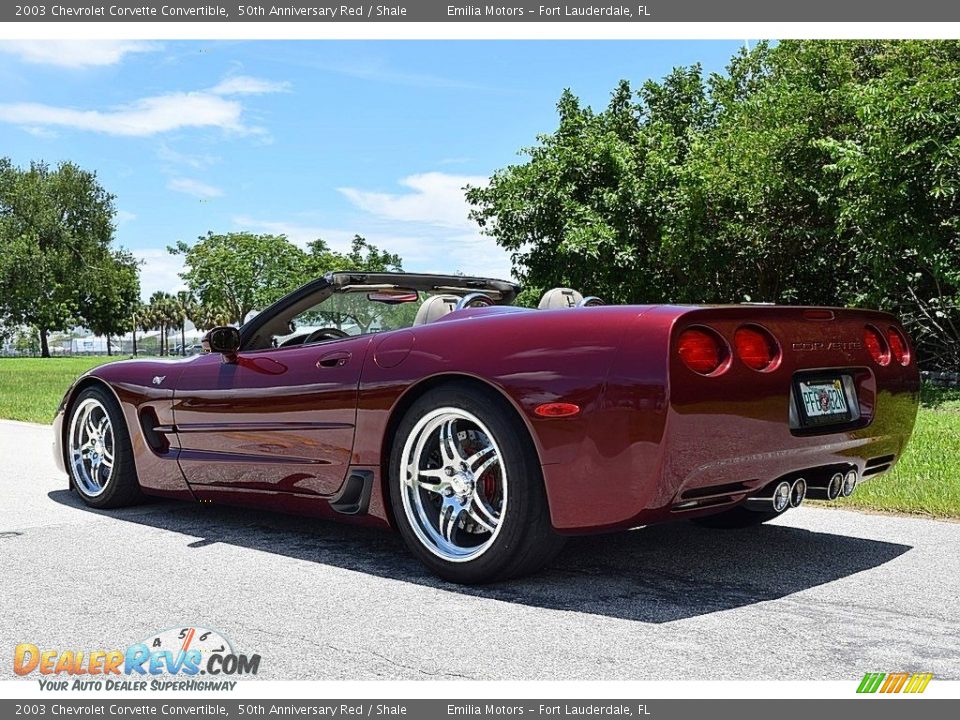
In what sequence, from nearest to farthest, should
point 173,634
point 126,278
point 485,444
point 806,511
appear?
1. point 173,634
2. point 485,444
3. point 806,511
4. point 126,278

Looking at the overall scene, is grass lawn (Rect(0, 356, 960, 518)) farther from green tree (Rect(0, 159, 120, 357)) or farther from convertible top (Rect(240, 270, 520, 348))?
green tree (Rect(0, 159, 120, 357))

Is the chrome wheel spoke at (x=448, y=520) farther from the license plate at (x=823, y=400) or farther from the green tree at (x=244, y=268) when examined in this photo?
the green tree at (x=244, y=268)

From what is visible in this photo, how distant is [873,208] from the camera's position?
15.8 meters

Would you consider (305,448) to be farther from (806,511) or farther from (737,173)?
(737,173)

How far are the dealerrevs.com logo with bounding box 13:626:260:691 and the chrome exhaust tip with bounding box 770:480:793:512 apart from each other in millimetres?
1899

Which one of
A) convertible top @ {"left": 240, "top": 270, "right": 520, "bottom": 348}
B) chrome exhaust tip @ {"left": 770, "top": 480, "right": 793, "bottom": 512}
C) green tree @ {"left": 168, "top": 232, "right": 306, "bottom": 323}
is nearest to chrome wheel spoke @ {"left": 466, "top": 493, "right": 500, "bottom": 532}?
chrome exhaust tip @ {"left": 770, "top": 480, "right": 793, "bottom": 512}

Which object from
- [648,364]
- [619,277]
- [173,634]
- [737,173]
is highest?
[737,173]

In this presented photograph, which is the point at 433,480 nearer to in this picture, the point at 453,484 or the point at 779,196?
the point at 453,484

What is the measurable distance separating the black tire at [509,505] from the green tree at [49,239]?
62.4 meters

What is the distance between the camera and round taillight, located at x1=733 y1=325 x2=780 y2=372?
144 inches

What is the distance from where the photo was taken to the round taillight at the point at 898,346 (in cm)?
439

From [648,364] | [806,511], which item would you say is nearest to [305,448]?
[648,364]

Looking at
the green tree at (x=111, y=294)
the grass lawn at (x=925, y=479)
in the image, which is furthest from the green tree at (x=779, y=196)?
the green tree at (x=111, y=294)

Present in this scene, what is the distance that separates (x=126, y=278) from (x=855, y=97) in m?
60.3
